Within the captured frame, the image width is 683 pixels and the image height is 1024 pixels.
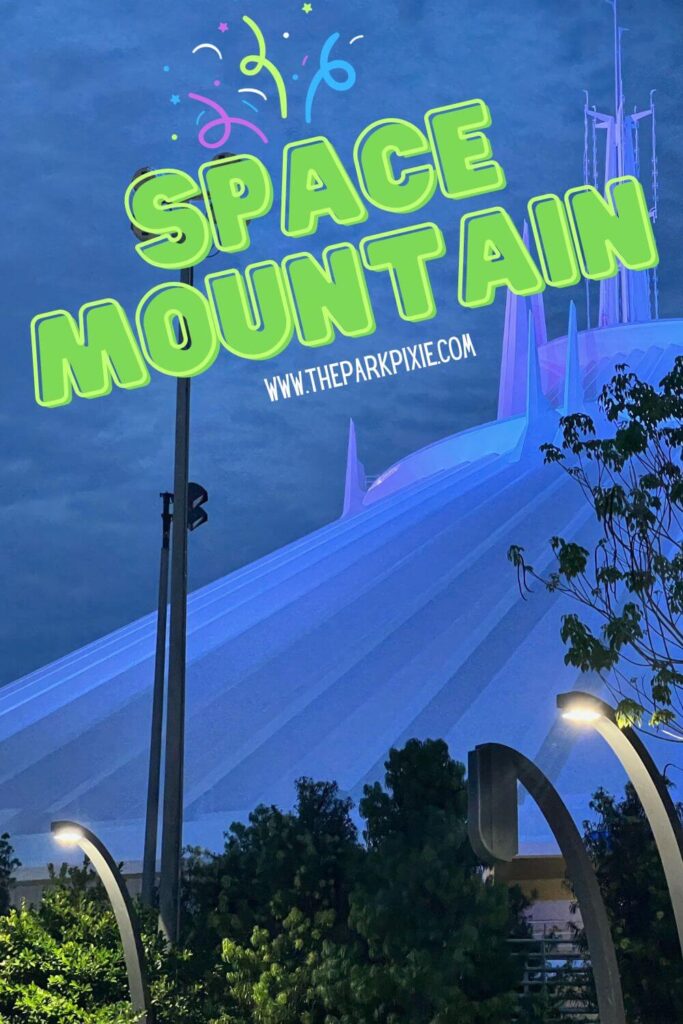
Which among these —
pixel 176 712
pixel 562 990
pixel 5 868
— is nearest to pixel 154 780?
pixel 562 990

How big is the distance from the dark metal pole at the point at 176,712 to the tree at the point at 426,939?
2.70 metres

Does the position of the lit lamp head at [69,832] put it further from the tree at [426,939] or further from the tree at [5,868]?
the tree at [5,868]

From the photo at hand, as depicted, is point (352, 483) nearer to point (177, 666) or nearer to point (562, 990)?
point (562, 990)

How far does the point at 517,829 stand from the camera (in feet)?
26.7

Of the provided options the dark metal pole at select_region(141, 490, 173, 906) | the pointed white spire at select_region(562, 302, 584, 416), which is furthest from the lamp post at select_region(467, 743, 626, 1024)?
the pointed white spire at select_region(562, 302, 584, 416)

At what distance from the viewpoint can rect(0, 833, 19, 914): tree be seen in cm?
2670

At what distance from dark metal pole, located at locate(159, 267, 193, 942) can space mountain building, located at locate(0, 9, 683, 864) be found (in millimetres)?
13517

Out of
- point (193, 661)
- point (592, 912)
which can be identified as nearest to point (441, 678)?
point (193, 661)

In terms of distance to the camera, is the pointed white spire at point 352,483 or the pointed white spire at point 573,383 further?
the pointed white spire at point 352,483

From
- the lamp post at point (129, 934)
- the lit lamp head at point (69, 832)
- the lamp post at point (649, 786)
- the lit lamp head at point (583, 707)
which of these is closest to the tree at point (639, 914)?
the lamp post at point (129, 934)

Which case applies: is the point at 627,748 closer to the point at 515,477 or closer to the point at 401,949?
the point at 401,949

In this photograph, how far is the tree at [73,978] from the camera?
13.2 metres

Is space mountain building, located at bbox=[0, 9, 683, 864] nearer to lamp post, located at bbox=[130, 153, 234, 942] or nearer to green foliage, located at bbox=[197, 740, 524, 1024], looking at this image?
green foliage, located at bbox=[197, 740, 524, 1024]

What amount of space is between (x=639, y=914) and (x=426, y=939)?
4166 millimetres
